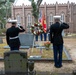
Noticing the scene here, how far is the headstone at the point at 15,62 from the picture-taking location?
626 cm

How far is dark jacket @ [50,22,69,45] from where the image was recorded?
8.12m

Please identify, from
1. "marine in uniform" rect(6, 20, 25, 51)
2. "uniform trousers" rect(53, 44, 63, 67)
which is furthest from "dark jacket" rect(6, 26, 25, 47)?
"uniform trousers" rect(53, 44, 63, 67)

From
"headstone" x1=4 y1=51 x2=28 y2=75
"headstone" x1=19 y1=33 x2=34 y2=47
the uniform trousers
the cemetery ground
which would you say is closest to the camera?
"headstone" x1=4 y1=51 x2=28 y2=75

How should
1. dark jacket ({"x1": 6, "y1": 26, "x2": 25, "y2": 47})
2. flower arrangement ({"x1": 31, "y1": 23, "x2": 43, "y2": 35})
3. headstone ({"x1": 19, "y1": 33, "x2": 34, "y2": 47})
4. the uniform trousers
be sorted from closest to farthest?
dark jacket ({"x1": 6, "y1": 26, "x2": 25, "y2": 47}) → the uniform trousers → flower arrangement ({"x1": 31, "y1": 23, "x2": 43, "y2": 35}) → headstone ({"x1": 19, "y1": 33, "x2": 34, "y2": 47})

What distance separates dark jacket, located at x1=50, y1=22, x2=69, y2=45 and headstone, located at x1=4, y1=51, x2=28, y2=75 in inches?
86.0

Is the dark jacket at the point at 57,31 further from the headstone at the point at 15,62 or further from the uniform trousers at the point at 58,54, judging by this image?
the headstone at the point at 15,62

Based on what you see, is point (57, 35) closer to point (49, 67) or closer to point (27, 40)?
point (49, 67)

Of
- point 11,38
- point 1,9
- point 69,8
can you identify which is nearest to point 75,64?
point 11,38

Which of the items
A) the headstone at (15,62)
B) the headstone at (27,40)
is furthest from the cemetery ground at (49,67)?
the headstone at (27,40)

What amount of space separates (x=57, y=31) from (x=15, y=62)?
2.44 meters

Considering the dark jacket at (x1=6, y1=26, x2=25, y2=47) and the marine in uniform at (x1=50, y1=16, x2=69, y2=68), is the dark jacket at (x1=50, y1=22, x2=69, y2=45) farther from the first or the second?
the dark jacket at (x1=6, y1=26, x2=25, y2=47)

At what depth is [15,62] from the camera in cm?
633

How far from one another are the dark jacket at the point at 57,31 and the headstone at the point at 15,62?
2184mm

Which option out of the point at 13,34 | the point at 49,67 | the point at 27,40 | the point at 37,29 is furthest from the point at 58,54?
the point at 27,40
